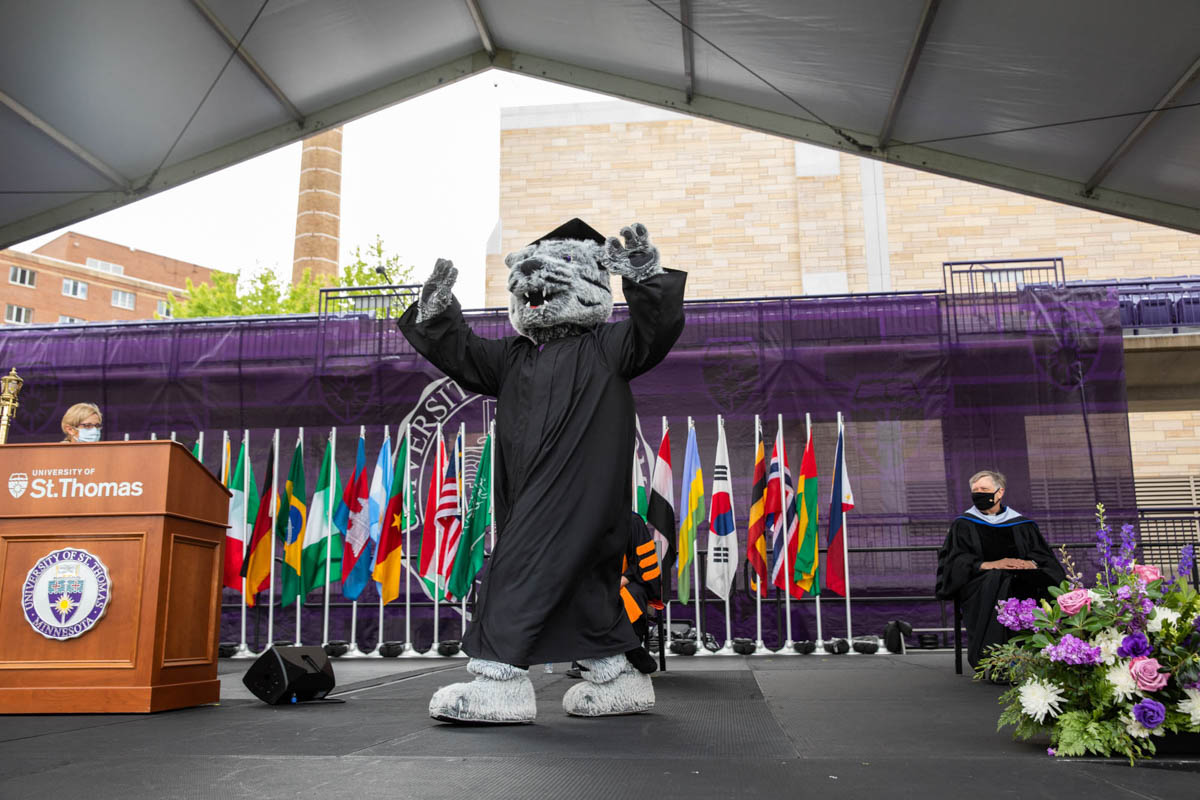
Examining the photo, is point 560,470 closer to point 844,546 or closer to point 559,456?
point 559,456

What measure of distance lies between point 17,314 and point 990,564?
5023cm

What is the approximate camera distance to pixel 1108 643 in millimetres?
2789

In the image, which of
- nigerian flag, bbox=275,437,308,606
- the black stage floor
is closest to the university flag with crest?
the black stage floor

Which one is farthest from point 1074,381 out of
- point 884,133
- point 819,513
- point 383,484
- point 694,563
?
point 383,484

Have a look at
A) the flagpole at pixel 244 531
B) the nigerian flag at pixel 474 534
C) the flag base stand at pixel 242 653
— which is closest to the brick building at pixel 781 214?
the nigerian flag at pixel 474 534

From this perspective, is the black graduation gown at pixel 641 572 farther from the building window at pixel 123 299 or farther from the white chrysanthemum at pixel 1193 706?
the building window at pixel 123 299

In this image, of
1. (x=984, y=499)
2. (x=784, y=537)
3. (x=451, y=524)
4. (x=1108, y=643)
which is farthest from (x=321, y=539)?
(x=1108, y=643)

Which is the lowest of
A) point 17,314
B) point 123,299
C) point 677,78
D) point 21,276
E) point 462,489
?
point 462,489

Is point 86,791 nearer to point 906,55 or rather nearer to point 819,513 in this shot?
point 906,55

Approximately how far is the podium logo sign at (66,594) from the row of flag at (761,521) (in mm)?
5242

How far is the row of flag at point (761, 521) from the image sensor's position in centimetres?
879

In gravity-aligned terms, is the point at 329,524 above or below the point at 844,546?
above

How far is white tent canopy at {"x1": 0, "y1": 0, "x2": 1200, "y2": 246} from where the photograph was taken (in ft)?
20.5

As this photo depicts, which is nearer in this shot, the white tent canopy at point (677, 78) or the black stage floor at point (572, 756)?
the black stage floor at point (572, 756)
